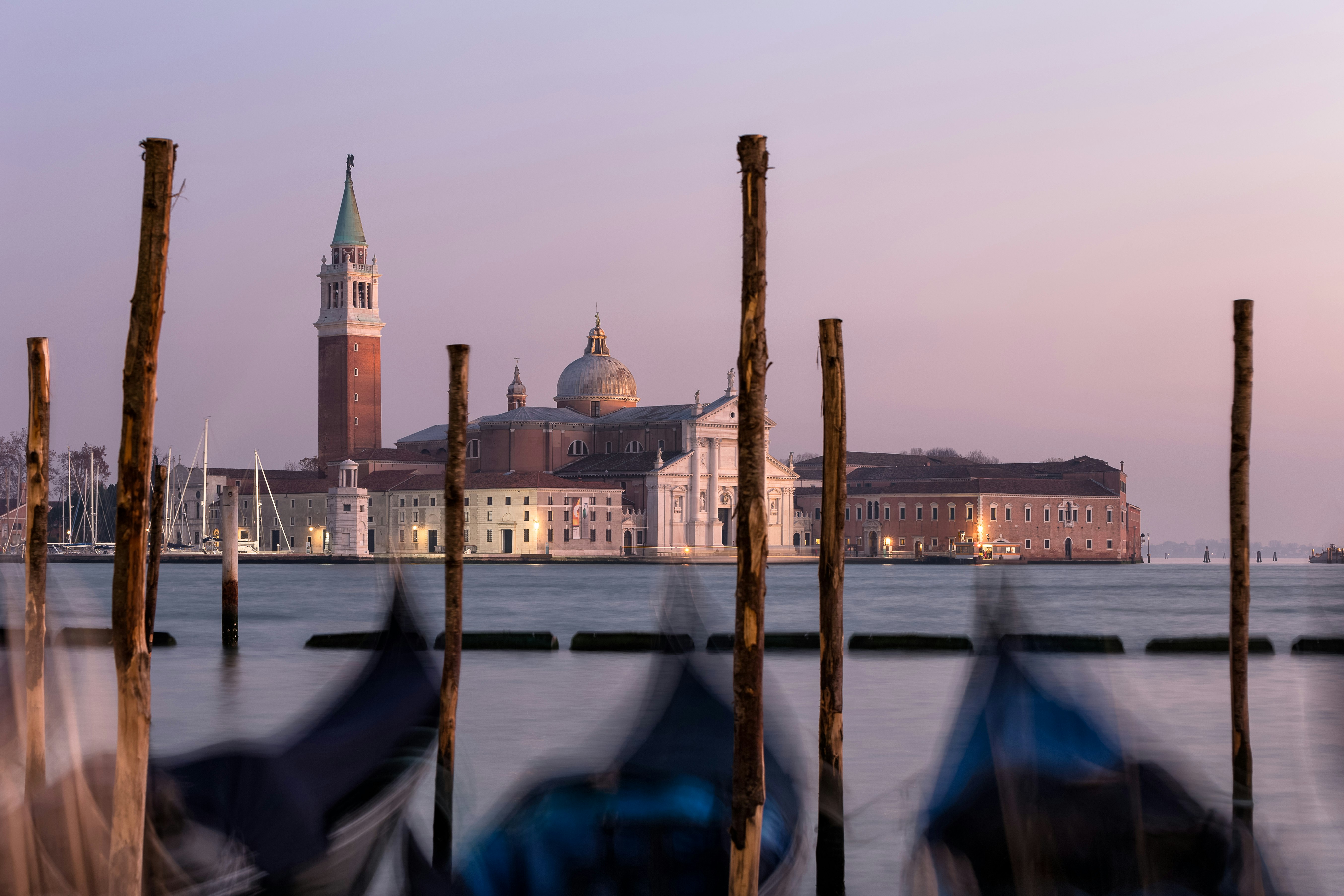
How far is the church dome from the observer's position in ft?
223

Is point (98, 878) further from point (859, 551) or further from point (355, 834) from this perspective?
point (859, 551)

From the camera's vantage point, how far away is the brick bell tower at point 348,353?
2392 inches

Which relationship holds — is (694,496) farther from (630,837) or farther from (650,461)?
(630,837)

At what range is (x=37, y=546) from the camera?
740 cm

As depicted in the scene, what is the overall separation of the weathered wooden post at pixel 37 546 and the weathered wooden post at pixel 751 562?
3162 mm

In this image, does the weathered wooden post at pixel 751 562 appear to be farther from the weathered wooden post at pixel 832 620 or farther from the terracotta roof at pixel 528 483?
the terracotta roof at pixel 528 483

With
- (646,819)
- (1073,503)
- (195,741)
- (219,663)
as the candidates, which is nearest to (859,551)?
(1073,503)

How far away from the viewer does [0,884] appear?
500cm

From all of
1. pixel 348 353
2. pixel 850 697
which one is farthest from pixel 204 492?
pixel 850 697

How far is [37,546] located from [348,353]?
5394cm

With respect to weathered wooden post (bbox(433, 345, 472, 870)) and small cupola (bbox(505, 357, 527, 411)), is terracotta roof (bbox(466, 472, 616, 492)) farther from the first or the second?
weathered wooden post (bbox(433, 345, 472, 870))

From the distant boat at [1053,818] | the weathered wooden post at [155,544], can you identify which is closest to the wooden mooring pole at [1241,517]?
the distant boat at [1053,818]

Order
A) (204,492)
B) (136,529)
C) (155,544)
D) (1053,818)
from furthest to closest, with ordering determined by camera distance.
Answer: (204,492), (155,544), (1053,818), (136,529)

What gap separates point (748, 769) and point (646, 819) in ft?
2.24
